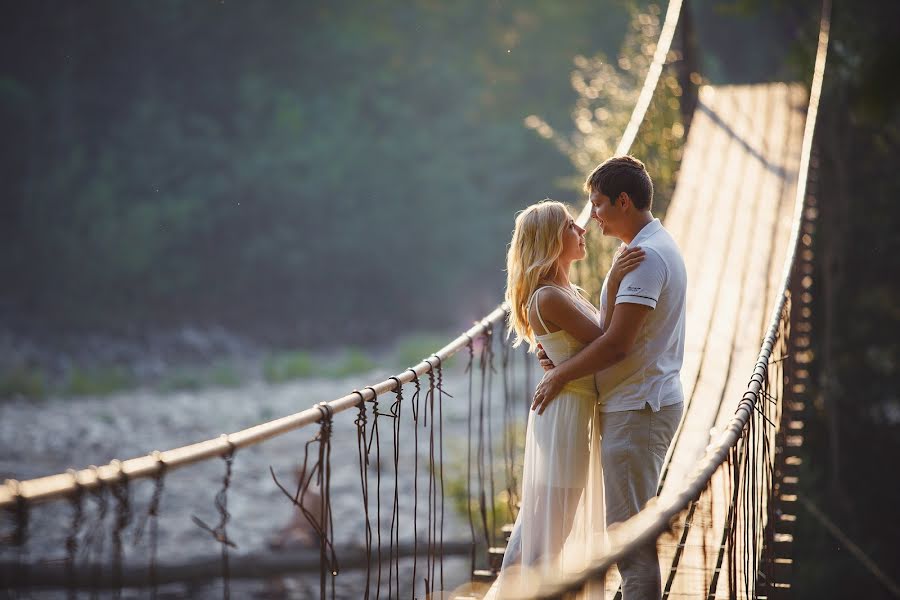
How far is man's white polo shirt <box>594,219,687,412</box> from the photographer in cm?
202

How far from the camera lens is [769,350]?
2.64 meters

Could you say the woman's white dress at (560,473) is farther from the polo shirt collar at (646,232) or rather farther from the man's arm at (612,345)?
the polo shirt collar at (646,232)

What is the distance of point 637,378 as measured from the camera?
6.84 ft

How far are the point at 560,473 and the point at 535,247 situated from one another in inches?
17.8

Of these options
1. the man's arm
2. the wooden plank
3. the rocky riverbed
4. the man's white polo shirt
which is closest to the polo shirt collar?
the man's white polo shirt

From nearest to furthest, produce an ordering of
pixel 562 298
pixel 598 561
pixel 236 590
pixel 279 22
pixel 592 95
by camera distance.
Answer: pixel 598 561
pixel 562 298
pixel 592 95
pixel 236 590
pixel 279 22

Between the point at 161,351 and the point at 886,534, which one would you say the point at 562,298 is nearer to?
the point at 886,534

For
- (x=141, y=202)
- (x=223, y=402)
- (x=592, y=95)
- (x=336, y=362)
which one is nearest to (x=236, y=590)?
(x=592, y=95)

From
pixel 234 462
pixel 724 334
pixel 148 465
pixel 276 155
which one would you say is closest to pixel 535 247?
pixel 148 465

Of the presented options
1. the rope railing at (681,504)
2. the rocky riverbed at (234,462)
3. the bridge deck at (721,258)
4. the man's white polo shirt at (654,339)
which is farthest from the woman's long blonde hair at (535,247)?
the rocky riverbed at (234,462)

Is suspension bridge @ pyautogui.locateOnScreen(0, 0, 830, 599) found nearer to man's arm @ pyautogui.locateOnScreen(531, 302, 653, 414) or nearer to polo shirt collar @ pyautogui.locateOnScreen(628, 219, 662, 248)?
man's arm @ pyautogui.locateOnScreen(531, 302, 653, 414)

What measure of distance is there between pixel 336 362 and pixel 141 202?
18.4 ft

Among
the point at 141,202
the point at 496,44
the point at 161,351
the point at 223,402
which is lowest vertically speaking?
the point at 223,402

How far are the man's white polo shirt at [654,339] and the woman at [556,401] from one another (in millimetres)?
50
